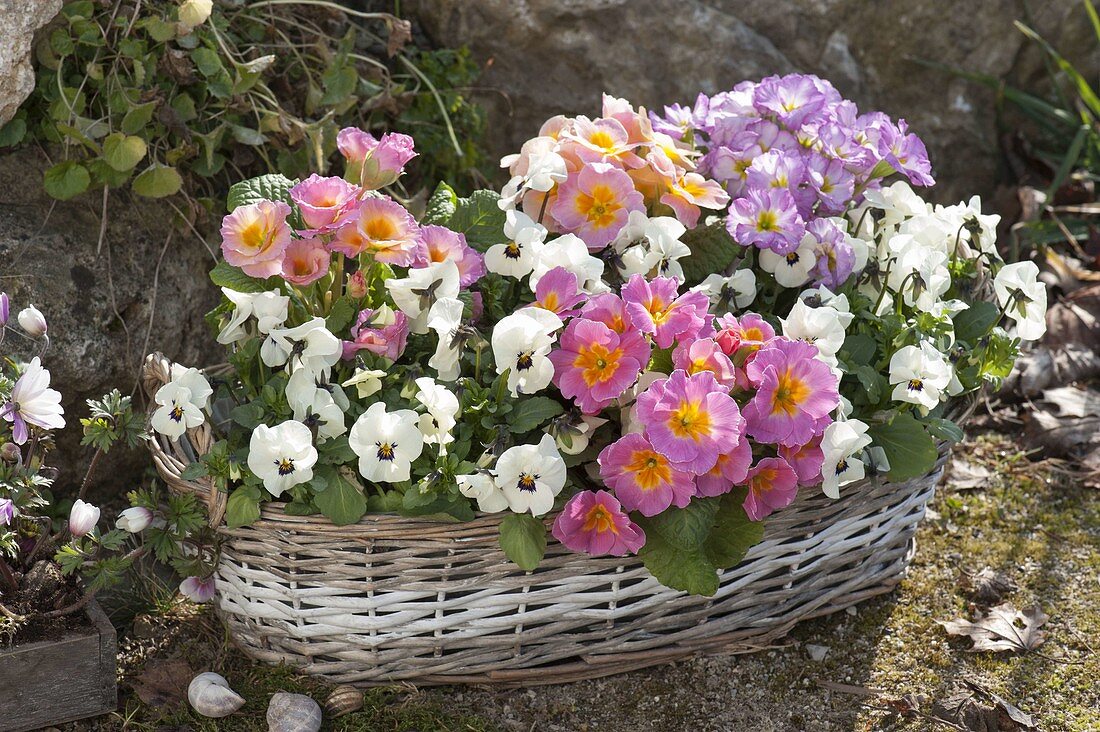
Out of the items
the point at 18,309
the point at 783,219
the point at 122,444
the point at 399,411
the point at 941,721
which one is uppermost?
the point at 783,219

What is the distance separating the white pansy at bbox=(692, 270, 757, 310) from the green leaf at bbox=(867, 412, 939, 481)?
12.9 inches

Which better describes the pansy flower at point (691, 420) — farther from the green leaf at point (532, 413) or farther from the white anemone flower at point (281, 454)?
the white anemone flower at point (281, 454)

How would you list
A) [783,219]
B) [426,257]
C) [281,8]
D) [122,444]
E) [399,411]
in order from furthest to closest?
[281,8], [122,444], [783,219], [426,257], [399,411]

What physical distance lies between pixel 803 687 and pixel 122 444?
151cm

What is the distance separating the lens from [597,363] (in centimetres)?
177

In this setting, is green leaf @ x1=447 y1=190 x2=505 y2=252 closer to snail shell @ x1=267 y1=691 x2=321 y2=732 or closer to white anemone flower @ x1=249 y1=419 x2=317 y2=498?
white anemone flower @ x1=249 y1=419 x2=317 y2=498

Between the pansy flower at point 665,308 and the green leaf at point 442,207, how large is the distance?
46cm

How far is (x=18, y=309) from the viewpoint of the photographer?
2.27 meters

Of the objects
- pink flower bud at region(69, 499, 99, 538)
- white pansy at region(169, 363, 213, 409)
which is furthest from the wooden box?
white pansy at region(169, 363, 213, 409)

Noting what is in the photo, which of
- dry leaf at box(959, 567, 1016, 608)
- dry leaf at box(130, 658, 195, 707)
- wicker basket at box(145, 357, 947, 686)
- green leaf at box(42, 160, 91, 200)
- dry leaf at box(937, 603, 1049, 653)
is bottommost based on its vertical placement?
dry leaf at box(130, 658, 195, 707)

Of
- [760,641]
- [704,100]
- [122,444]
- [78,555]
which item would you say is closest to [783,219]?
[704,100]

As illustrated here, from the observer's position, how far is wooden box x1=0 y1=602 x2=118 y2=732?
181 centimetres

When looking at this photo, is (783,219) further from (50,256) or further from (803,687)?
(50,256)

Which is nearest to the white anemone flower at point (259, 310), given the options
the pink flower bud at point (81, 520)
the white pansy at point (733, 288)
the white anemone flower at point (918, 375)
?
the pink flower bud at point (81, 520)
